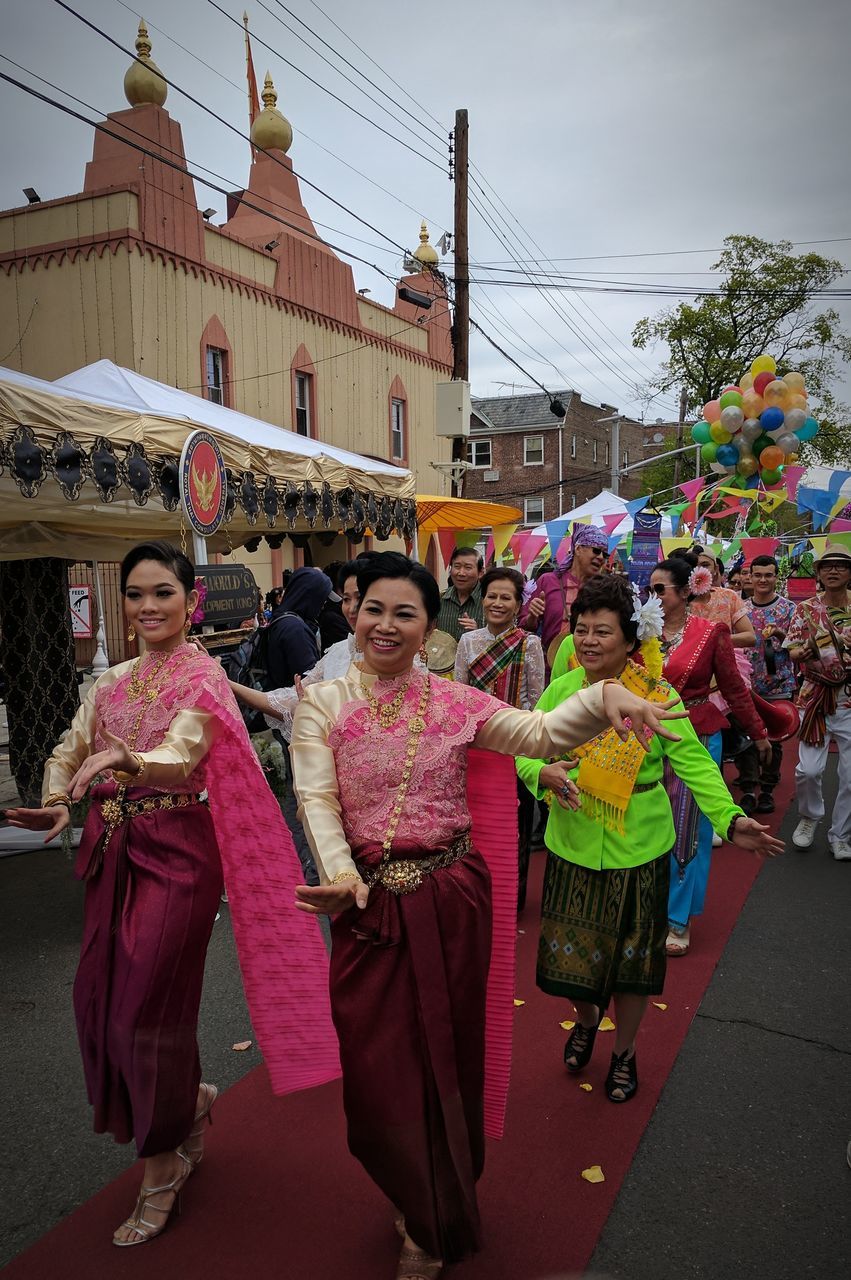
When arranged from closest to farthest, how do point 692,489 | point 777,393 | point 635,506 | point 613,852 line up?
point 613,852 < point 777,393 < point 635,506 < point 692,489

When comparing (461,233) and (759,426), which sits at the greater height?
(461,233)

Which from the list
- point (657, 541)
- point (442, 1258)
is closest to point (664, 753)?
point (442, 1258)

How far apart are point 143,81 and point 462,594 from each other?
13669mm

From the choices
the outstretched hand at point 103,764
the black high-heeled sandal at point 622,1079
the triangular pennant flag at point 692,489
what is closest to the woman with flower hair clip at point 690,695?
the black high-heeled sandal at point 622,1079

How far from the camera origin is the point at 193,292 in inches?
596

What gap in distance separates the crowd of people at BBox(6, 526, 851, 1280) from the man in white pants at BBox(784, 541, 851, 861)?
9.98 ft

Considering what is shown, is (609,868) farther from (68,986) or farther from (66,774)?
(68,986)

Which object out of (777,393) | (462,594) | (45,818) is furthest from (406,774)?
(777,393)

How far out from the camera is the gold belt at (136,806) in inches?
101

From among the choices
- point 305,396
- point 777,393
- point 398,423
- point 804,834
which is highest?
point 305,396

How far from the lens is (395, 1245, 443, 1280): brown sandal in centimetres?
223

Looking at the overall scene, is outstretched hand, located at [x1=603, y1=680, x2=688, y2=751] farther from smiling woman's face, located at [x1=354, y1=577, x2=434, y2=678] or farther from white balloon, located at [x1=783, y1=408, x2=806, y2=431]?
white balloon, located at [x1=783, y1=408, x2=806, y2=431]

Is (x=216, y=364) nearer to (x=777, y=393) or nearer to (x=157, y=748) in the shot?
(x=777, y=393)

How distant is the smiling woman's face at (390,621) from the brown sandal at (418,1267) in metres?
1.52
